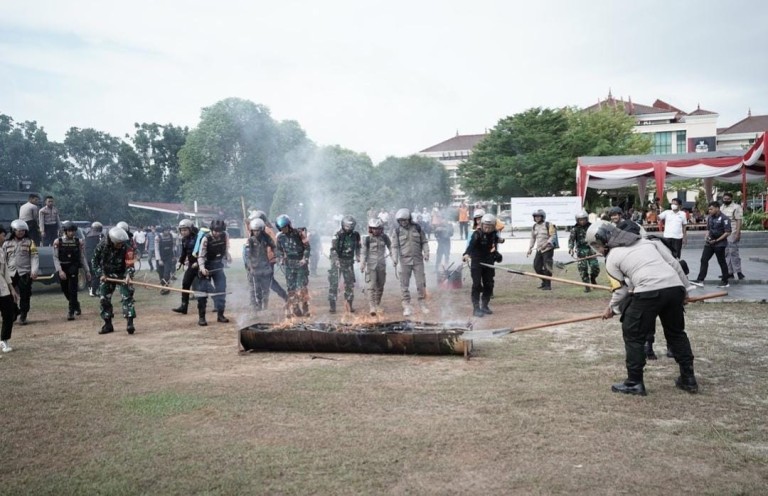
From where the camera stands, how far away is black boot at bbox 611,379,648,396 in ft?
18.6

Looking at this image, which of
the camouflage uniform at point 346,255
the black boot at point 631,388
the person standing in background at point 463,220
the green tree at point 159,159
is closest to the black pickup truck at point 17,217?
the camouflage uniform at point 346,255

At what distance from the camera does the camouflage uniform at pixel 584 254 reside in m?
12.5

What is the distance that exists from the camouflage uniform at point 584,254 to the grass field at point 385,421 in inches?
156

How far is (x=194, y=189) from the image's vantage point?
37000 millimetres

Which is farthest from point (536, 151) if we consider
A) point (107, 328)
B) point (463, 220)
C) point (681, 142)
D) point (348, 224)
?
point (681, 142)

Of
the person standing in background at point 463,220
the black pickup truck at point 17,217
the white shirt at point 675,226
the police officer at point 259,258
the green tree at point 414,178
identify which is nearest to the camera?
the police officer at point 259,258

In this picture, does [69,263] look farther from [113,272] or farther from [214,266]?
[214,266]

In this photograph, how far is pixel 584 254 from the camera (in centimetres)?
1288

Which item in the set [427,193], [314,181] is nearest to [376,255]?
[314,181]

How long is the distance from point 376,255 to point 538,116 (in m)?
38.6

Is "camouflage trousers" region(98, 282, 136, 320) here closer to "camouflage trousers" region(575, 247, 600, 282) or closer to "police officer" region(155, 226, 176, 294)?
"police officer" region(155, 226, 176, 294)

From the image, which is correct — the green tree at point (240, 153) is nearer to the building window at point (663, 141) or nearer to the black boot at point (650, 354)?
the black boot at point (650, 354)

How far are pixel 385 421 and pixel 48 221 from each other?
14046 millimetres

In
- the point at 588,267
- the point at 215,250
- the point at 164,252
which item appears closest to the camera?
the point at 215,250
